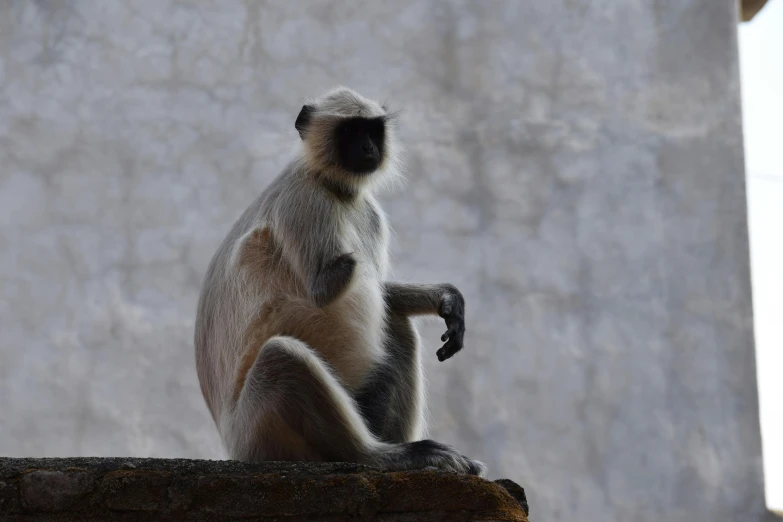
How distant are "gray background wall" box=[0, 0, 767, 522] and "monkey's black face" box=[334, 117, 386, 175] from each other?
2939 mm

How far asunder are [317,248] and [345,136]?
44 cm

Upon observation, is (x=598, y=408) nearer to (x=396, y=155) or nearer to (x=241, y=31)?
(x=241, y=31)

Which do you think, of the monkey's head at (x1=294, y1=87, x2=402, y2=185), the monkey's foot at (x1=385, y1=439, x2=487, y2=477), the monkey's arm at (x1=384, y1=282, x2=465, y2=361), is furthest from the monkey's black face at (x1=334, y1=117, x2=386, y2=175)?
the monkey's foot at (x1=385, y1=439, x2=487, y2=477)

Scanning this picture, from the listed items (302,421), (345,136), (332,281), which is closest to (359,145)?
(345,136)

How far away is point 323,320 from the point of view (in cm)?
264

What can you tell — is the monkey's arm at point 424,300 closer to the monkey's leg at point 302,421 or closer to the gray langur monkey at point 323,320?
the gray langur monkey at point 323,320

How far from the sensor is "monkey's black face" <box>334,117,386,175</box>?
9.61 feet

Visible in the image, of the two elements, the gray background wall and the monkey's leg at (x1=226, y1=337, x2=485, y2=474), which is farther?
the gray background wall

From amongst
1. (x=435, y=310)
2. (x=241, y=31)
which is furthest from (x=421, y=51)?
(x=435, y=310)

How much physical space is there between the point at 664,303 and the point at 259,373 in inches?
184

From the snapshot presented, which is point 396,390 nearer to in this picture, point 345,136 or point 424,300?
point 424,300

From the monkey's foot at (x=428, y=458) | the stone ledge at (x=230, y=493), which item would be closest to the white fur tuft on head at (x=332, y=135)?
the monkey's foot at (x=428, y=458)

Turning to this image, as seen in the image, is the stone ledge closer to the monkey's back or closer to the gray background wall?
the monkey's back

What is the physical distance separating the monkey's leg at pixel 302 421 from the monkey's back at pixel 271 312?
19cm
